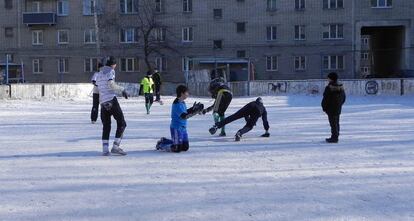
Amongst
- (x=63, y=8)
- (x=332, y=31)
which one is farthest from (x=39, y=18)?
(x=332, y=31)

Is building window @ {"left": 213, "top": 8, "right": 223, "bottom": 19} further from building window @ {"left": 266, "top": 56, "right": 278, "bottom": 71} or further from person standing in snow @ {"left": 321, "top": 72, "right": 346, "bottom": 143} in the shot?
person standing in snow @ {"left": 321, "top": 72, "right": 346, "bottom": 143}

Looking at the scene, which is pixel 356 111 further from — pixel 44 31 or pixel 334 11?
pixel 44 31

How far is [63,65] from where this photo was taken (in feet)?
185

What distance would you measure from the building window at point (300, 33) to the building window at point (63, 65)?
21794 millimetres

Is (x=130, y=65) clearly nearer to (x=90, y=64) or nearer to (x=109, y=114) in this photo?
(x=90, y=64)

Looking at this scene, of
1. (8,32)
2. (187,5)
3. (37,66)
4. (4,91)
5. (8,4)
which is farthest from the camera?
(8,4)

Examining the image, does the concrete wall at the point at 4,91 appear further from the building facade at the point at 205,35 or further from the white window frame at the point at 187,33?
the white window frame at the point at 187,33

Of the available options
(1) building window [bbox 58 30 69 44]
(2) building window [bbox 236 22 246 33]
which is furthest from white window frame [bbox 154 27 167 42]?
(1) building window [bbox 58 30 69 44]

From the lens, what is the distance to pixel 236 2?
5469cm

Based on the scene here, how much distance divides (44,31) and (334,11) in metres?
27.7

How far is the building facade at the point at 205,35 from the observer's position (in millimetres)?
53750

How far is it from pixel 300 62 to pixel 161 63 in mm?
12952

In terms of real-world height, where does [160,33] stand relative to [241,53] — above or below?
above

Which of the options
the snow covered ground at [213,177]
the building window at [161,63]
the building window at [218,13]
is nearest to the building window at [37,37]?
the building window at [161,63]
